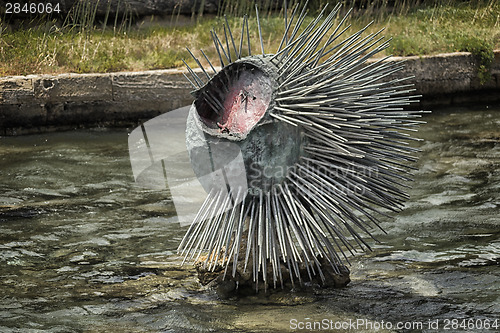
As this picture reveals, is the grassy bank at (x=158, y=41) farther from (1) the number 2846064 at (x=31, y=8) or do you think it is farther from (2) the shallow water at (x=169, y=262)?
(2) the shallow water at (x=169, y=262)

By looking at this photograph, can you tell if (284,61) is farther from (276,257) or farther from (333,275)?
(333,275)

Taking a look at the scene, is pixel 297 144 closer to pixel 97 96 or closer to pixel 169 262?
pixel 169 262

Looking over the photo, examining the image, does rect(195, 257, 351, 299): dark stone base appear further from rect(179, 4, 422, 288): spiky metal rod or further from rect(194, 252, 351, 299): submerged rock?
rect(179, 4, 422, 288): spiky metal rod

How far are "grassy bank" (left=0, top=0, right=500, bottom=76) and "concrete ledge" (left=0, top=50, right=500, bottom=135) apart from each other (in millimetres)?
346

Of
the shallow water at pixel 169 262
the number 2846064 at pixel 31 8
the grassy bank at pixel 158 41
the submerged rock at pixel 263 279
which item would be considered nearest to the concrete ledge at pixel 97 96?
the grassy bank at pixel 158 41

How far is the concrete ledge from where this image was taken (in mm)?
7793

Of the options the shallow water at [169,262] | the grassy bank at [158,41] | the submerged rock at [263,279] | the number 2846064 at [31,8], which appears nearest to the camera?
the shallow water at [169,262]

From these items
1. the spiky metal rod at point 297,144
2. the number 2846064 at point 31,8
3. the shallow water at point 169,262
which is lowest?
the shallow water at point 169,262

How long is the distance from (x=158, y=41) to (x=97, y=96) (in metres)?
1.51

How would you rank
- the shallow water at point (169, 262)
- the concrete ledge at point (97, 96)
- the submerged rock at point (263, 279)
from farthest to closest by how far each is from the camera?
the concrete ledge at point (97, 96) < the submerged rock at point (263, 279) < the shallow water at point (169, 262)

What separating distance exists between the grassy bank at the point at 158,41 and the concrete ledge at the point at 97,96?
0.35 metres

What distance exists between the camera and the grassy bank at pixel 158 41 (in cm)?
833

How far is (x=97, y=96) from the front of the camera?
804cm

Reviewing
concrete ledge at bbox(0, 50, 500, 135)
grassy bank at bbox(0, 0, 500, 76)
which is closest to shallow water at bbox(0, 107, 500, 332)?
concrete ledge at bbox(0, 50, 500, 135)
